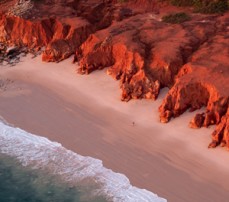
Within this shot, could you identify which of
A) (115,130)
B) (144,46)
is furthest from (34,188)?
(144,46)

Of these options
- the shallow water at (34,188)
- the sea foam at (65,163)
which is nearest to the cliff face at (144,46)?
the sea foam at (65,163)

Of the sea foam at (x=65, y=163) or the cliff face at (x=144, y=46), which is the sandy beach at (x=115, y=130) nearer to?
the sea foam at (x=65, y=163)

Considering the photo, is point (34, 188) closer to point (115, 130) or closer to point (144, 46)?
point (115, 130)

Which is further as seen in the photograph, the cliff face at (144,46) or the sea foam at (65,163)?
the cliff face at (144,46)

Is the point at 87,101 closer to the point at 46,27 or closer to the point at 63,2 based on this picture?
the point at 46,27

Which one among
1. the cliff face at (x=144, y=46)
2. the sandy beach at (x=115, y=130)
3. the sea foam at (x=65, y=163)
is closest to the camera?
the sea foam at (x=65, y=163)

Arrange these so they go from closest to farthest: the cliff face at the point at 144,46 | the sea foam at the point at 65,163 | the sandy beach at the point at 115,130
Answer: the sea foam at the point at 65,163 < the sandy beach at the point at 115,130 < the cliff face at the point at 144,46

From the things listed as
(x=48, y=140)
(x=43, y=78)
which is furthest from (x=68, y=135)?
(x=43, y=78)
